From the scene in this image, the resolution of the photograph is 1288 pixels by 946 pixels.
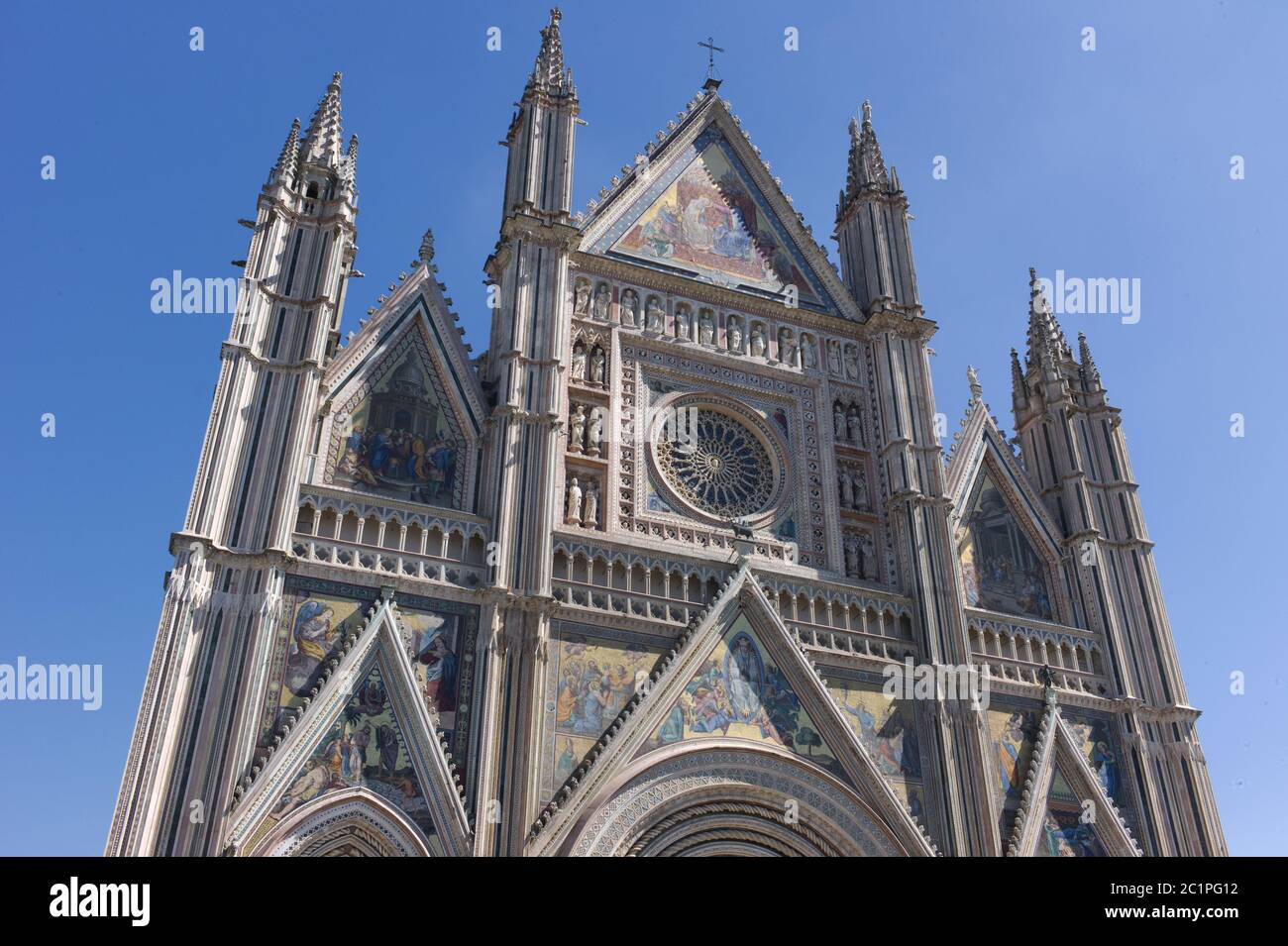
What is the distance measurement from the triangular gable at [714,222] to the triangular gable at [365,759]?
977 cm

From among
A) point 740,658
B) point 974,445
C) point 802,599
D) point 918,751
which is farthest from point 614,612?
point 974,445

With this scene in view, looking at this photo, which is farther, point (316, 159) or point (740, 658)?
point (316, 159)

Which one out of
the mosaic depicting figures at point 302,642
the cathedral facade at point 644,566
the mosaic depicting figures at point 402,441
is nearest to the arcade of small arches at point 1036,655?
the cathedral facade at point 644,566

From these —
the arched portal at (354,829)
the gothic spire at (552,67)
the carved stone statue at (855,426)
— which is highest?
the gothic spire at (552,67)

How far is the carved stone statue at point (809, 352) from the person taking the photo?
23.4m

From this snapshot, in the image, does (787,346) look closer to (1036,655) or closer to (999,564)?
(999,564)

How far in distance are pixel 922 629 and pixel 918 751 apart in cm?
223

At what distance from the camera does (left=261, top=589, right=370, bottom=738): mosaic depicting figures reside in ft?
51.5

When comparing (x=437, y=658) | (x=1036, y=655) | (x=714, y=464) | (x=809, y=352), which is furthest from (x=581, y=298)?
(x=1036, y=655)

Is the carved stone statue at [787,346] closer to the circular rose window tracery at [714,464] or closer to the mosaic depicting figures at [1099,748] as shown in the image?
the circular rose window tracery at [714,464]

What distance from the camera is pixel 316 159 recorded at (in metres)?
20.5


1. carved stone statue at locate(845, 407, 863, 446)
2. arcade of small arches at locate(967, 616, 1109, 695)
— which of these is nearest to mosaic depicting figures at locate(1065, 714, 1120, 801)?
arcade of small arches at locate(967, 616, 1109, 695)

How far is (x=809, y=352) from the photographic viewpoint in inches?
926
